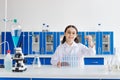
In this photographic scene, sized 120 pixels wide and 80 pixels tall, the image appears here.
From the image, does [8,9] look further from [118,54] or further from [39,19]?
[118,54]

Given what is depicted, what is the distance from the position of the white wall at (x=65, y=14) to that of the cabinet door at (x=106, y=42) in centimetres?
33

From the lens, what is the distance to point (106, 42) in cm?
438

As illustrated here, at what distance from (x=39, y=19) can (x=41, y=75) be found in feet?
9.26

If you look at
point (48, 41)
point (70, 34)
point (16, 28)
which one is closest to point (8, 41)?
point (16, 28)

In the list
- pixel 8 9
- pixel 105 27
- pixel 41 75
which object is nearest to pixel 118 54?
pixel 41 75

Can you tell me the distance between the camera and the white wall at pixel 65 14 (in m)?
4.65

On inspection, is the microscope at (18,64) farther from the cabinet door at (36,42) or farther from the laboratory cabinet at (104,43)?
the laboratory cabinet at (104,43)

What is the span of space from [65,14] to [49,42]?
679 millimetres

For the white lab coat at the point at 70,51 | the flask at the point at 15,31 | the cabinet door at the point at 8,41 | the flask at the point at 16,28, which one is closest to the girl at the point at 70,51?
the white lab coat at the point at 70,51

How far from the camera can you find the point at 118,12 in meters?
4.62

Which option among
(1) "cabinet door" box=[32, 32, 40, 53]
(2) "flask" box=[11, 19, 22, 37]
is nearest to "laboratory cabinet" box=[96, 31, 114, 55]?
(1) "cabinet door" box=[32, 32, 40, 53]

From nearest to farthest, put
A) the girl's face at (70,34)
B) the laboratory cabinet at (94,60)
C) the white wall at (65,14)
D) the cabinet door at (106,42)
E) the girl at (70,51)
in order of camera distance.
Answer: the girl at (70,51) < the girl's face at (70,34) < the laboratory cabinet at (94,60) < the cabinet door at (106,42) < the white wall at (65,14)

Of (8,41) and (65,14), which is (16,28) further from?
(65,14)

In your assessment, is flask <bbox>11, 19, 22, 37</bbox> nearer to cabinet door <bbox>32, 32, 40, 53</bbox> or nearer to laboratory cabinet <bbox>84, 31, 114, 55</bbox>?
cabinet door <bbox>32, 32, 40, 53</bbox>
